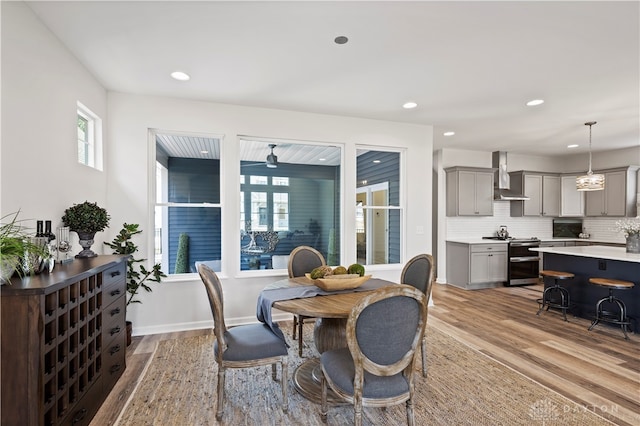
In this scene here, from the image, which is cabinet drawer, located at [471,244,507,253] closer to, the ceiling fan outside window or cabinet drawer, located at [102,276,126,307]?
the ceiling fan outside window

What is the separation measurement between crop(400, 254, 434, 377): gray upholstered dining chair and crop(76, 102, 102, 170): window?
3383 mm

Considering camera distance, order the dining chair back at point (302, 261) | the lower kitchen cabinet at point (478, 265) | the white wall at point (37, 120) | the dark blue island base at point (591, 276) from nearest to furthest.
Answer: the white wall at point (37, 120), the dining chair back at point (302, 261), the dark blue island base at point (591, 276), the lower kitchen cabinet at point (478, 265)

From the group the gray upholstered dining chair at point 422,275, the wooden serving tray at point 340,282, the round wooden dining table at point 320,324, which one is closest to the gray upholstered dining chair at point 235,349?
the round wooden dining table at point 320,324

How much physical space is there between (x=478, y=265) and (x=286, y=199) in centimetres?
410

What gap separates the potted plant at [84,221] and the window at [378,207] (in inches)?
126

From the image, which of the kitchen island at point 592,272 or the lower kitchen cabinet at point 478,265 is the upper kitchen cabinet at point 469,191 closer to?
the lower kitchen cabinet at point 478,265

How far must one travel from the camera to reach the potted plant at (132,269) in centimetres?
351

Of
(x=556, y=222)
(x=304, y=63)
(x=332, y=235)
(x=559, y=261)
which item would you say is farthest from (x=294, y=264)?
(x=556, y=222)

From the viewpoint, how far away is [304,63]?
3.04 meters

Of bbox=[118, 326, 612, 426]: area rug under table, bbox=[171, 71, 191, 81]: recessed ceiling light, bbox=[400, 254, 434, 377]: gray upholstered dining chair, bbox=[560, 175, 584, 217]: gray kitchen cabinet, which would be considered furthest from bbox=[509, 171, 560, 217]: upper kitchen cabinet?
bbox=[171, 71, 191, 81]: recessed ceiling light

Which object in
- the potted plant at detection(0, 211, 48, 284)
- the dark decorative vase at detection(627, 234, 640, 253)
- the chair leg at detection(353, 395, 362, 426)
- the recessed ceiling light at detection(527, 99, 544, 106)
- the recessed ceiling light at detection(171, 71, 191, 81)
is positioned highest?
the recessed ceiling light at detection(171, 71, 191, 81)

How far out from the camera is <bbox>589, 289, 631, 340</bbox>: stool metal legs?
388cm

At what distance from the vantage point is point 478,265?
6.23 metres

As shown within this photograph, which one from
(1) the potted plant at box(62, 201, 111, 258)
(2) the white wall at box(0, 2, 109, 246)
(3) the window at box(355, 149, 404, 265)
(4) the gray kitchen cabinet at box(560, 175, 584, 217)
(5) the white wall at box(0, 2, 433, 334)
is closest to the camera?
(2) the white wall at box(0, 2, 109, 246)
